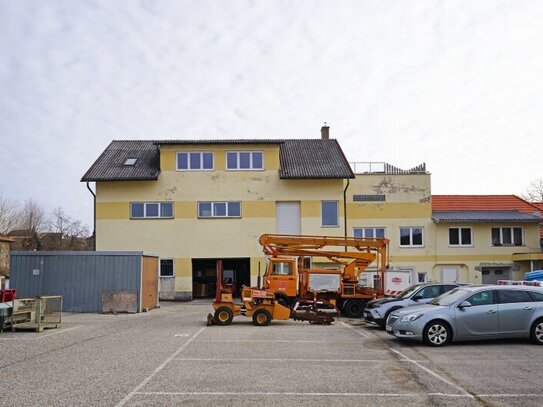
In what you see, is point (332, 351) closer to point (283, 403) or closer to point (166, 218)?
point (283, 403)

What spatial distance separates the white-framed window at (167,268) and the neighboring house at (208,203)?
6 cm

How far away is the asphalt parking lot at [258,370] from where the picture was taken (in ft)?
26.8

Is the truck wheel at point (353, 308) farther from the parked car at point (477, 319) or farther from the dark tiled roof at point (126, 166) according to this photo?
the dark tiled roof at point (126, 166)

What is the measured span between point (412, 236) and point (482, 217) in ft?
15.2

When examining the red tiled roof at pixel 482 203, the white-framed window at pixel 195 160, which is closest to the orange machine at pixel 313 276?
the white-framed window at pixel 195 160

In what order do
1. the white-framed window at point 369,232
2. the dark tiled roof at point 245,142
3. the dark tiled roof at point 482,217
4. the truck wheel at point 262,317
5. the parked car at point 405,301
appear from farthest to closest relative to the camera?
1. the dark tiled roof at point 482,217
2. the white-framed window at point 369,232
3. the dark tiled roof at point 245,142
4. the truck wheel at point 262,317
5. the parked car at point 405,301

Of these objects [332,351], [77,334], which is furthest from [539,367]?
[77,334]

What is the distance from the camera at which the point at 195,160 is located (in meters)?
35.2

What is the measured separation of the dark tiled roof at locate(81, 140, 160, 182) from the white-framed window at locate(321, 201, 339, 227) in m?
10.1

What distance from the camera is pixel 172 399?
806cm

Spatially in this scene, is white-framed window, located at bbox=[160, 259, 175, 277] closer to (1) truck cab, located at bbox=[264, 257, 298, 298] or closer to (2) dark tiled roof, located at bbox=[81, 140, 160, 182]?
(2) dark tiled roof, located at bbox=[81, 140, 160, 182]

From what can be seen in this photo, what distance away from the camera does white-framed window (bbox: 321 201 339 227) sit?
35.1 metres

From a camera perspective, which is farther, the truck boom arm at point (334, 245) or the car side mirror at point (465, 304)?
the truck boom arm at point (334, 245)

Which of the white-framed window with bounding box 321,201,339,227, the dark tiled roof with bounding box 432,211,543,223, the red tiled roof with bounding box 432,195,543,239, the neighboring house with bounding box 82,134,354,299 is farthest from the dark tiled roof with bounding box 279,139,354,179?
the red tiled roof with bounding box 432,195,543,239
